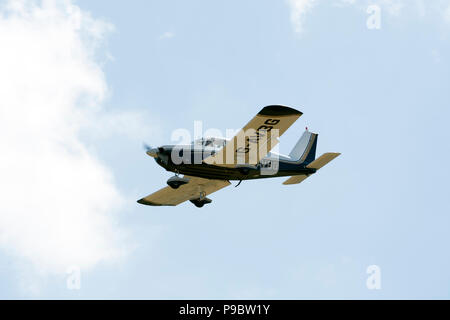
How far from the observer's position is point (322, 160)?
115 feet

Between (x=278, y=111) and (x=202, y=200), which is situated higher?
(x=278, y=111)

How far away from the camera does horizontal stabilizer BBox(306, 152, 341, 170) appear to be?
3494 centimetres

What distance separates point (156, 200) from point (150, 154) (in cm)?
594

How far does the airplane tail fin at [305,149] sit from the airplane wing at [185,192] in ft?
12.1

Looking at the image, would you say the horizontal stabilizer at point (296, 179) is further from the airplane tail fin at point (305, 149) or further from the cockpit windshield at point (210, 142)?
the cockpit windshield at point (210, 142)

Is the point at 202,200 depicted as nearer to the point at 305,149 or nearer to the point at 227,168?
the point at 227,168

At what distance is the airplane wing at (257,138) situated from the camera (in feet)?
94.8

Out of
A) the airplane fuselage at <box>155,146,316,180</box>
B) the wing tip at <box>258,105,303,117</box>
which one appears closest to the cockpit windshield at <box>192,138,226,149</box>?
the airplane fuselage at <box>155,146,316,180</box>

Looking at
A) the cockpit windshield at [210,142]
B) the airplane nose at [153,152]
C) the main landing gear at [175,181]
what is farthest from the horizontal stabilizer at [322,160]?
the airplane nose at [153,152]

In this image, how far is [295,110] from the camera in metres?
28.8

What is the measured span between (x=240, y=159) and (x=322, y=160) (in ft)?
17.3

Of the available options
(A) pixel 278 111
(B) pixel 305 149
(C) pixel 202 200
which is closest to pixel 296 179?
(B) pixel 305 149
